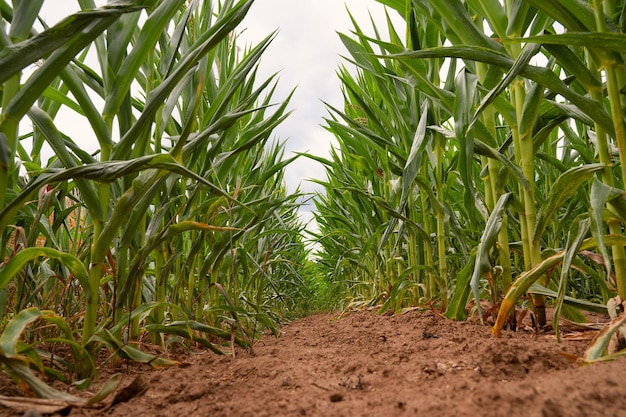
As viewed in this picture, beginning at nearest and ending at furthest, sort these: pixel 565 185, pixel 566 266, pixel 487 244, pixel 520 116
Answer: pixel 566 266
pixel 565 185
pixel 487 244
pixel 520 116

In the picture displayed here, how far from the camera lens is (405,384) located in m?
0.71

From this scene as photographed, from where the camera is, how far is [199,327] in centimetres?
109

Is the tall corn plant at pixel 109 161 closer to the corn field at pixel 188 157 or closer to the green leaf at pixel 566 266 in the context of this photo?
the corn field at pixel 188 157

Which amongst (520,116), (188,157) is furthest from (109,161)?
(520,116)

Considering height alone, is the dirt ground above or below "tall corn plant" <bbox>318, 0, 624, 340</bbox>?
below

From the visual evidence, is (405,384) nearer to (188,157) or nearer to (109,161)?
(109,161)

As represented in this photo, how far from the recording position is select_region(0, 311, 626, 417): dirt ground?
49 centimetres

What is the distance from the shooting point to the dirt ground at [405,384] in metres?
0.49

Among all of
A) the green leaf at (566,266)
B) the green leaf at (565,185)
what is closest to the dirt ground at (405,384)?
the green leaf at (566,266)

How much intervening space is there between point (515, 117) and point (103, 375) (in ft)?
3.66

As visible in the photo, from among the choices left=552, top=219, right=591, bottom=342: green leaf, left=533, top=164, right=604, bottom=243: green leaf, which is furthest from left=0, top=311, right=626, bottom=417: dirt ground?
left=533, top=164, right=604, bottom=243: green leaf

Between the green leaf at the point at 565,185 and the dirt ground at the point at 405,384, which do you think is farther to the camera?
the green leaf at the point at 565,185

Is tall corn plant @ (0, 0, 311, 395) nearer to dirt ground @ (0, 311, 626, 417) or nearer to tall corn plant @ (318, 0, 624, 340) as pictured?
dirt ground @ (0, 311, 626, 417)

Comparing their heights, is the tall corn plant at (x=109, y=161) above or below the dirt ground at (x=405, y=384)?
above
